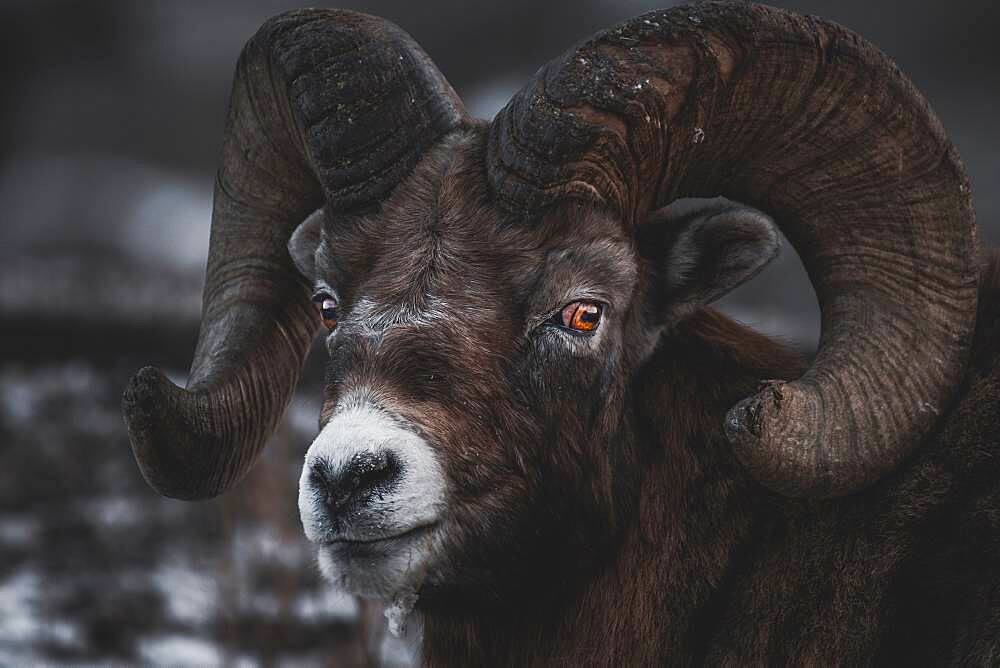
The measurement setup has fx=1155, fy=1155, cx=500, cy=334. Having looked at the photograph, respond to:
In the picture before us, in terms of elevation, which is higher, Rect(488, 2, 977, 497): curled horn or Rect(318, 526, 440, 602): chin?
Answer: Rect(488, 2, 977, 497): curled horn

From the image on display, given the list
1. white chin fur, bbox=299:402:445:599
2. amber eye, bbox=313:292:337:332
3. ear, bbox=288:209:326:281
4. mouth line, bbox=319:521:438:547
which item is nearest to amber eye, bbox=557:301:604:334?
white chin fur, bbox=299:402:445:599

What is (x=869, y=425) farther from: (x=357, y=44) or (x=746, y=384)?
(x=357, y=44)

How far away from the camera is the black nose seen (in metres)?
4.15

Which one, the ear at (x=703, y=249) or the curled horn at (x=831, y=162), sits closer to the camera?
the curled horn at (x=831, y=162)

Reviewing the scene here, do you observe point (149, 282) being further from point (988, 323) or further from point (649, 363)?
point (988, 323)

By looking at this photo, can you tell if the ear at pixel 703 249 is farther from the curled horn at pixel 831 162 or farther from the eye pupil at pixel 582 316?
the eye pupil at pixel 582 316

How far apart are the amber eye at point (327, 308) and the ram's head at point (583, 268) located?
0.02 m

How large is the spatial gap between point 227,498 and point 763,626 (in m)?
6.07

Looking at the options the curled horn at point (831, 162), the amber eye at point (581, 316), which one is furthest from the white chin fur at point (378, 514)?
the curled horn at point (831, 162)

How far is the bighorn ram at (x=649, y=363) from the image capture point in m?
4.43

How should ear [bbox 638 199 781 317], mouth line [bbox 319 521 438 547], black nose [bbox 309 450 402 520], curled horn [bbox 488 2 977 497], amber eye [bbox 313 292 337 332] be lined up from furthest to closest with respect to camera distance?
amber eye [bbox 313 292 337 332], ear [bbox 638 199 781 317], curled horn [bbox 488 2 977 497], mouth line [bbox 319 521 438 547], black nose [bbox 309 450 402 520]

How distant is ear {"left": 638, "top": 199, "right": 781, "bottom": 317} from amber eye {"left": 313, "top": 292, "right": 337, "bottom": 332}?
4.77 ft

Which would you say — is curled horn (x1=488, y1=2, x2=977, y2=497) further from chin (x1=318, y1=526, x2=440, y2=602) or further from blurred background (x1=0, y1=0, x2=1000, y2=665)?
blurred background (x1=0, y1=0, x2=1000, y2=665)

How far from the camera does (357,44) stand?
5297 mm
